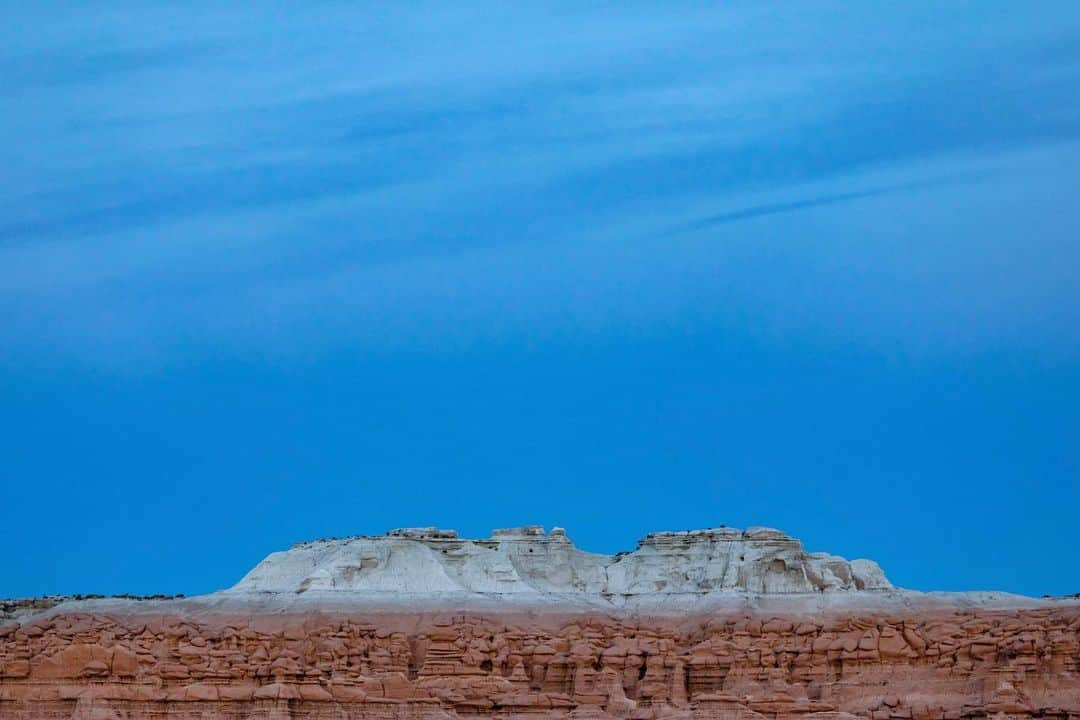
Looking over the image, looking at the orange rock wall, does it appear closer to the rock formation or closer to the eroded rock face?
the rock formation

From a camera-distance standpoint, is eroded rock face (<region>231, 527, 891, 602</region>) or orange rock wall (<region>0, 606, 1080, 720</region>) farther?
eroded rock face (<region>231, 527, 891, 602</region>)

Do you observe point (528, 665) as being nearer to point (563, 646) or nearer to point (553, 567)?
point (563, 646)

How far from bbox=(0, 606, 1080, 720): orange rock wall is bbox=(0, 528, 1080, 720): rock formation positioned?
0.09m

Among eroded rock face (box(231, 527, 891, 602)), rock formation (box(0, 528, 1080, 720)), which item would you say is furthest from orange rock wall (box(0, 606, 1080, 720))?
eroded rock face (box(231, 527, 891, 602))

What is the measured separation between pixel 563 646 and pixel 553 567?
8880mm

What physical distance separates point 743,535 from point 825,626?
9201 millimetres

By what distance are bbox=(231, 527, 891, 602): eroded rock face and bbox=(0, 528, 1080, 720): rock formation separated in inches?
4.5

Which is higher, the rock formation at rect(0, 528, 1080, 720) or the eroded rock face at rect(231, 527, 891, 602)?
the eroded rock face at rect(231, 527, 891, 602)

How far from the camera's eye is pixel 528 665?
115250mm

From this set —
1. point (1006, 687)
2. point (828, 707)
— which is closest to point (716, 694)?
point (828, 707)

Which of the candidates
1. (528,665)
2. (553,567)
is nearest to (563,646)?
(528,665)

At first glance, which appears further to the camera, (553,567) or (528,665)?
(553,567)

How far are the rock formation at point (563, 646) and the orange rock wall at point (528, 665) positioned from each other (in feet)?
0.28

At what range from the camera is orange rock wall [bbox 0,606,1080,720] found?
109812mm
